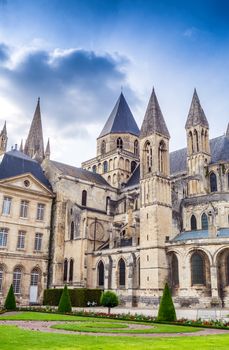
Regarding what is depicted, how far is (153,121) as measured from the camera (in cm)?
4588

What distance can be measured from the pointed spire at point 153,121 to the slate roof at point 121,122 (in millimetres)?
15617

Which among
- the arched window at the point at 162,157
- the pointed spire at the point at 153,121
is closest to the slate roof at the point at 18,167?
the pointed spire at the point at 153,121

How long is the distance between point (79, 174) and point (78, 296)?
68.2 ft

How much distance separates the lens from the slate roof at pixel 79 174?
52812 millimetres

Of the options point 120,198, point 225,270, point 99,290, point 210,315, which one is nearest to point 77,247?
point 99,290

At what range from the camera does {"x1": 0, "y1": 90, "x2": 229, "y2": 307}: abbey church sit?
123 ft

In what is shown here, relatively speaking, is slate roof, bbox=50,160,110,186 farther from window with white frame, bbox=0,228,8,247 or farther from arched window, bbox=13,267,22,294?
arched window, bbox=13,267,22,294

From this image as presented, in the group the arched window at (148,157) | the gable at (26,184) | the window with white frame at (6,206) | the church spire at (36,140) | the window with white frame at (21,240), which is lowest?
the window with white frame at (21,240)

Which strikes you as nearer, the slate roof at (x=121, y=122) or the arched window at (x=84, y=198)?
the arched window at (x=84, y=198)

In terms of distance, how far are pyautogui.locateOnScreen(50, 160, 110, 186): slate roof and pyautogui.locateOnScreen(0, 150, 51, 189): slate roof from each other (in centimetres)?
262

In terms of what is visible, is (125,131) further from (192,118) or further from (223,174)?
(223,174)

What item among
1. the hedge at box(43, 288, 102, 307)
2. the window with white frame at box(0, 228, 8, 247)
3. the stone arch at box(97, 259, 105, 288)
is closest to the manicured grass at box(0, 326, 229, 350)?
the hedge at box(43, 288, 102, 307)

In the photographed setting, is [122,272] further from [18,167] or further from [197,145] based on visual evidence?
[197,145]

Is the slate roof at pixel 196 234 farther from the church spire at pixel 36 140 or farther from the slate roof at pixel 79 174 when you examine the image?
the church spire at pixel 36 140
